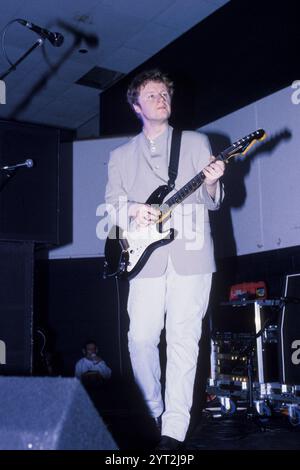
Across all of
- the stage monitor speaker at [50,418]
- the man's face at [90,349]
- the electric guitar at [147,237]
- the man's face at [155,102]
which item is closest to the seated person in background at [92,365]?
the man's face at [90,349]

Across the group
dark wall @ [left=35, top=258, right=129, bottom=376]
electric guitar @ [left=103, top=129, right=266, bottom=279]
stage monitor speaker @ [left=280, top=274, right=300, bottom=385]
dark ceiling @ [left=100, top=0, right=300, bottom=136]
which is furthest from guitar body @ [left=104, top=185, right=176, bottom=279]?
dark wall @ [left=35, top=258, right=129, bottom=376]

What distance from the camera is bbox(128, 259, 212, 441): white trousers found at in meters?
2.23

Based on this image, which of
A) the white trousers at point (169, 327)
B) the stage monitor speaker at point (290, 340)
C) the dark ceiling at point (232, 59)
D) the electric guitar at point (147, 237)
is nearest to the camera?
the white trousers at point (169, 327)

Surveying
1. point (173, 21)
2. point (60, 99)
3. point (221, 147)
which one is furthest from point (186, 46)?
point (60, 99)

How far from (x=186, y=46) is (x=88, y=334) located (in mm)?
3192

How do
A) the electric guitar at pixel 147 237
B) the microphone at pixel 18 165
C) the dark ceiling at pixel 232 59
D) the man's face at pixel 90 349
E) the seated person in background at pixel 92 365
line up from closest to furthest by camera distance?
the electric guitar at pixel 147 237
the microphone at pixel 18 165
the dark ceiling at pixel 232 59
the seated person in background at pixel 92 365
the man's face at pixel 90 349

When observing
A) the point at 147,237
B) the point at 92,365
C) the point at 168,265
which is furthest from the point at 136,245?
the point at 92,365

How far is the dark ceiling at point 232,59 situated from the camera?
4184mm

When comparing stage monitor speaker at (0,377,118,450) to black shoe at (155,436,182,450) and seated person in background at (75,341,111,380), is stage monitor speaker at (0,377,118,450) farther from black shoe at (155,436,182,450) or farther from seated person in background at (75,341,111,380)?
seated person in background at (75,341,111,380)

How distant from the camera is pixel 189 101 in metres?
5.09

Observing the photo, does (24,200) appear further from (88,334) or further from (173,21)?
(173,21)

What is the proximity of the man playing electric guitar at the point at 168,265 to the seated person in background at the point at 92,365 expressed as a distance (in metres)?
2.38
